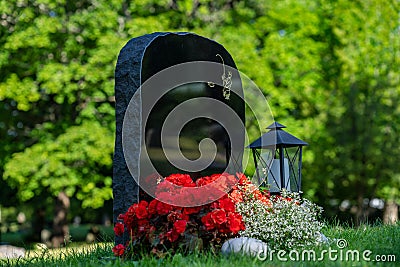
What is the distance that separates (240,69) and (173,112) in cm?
754

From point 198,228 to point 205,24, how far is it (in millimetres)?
9613

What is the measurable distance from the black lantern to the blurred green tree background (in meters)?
5.96

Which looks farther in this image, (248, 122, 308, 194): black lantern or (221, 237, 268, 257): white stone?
(248, 122, 308, 194): black lantern

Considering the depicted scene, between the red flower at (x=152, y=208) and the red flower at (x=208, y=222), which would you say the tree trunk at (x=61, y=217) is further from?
the red flower at (x=208, y=222)

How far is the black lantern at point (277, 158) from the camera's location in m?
6.90

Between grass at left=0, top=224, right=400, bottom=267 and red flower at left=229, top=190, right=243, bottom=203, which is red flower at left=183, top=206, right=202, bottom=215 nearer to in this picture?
grass at left=0, top=224, right=400, bottom=267

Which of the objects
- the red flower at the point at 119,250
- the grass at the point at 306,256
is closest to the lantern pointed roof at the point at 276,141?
the grass at the point at 306,256

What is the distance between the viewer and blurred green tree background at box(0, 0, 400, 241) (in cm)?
1244

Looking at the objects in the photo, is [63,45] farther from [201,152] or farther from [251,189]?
[251,189]

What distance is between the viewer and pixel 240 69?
13625mm

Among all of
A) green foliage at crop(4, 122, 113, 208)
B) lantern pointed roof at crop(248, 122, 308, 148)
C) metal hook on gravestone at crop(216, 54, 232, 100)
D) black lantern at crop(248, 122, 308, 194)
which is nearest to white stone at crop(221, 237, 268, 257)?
black lantern at crop(248, 122, 308, 194)

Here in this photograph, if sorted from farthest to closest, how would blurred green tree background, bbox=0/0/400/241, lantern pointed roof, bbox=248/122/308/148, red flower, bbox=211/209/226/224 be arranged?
blurred green tree background, bbox=0/0/400/241, lantern pointed roof, bbox=248/122/308/148, red flower, bbox=211/209/226/224

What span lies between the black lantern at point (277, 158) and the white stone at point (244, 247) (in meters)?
1.54

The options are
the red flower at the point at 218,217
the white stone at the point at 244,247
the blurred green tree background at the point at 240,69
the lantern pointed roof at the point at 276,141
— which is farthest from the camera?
the blurred green tree background at the point at 240,69
